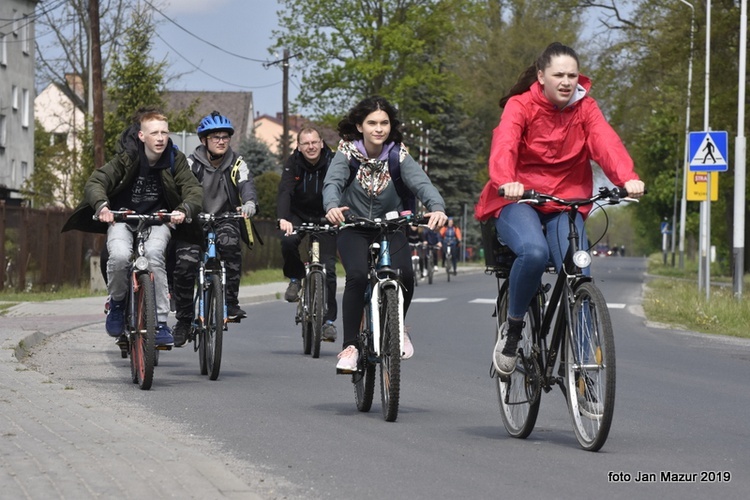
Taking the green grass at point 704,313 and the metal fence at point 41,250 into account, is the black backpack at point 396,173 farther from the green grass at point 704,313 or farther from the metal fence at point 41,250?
the metal fence at point 41,250

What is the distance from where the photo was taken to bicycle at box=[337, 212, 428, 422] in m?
7.79

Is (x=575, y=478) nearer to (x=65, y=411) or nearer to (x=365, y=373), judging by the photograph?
(x=365, y=373)

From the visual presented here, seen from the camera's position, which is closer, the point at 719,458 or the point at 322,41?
the point at 719,458

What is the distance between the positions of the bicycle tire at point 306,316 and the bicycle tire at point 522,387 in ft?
18.1

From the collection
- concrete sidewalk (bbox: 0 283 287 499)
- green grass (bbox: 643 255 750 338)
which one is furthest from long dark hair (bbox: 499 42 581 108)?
green grass (bbox: 643 255 750 338)

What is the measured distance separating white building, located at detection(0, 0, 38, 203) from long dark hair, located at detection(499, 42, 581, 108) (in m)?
49.2

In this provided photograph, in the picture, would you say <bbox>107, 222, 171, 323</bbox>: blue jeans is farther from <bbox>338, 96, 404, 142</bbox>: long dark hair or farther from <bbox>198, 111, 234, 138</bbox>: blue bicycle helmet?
<bbox>338, 96, 404, 142</bbox>: long dark hair

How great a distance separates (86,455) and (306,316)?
22.7ft

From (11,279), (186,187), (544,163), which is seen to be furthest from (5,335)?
(11,279)

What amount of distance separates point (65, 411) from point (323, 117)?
48.3 meters

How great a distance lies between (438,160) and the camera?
243 ft

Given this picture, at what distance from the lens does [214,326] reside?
10320 mm

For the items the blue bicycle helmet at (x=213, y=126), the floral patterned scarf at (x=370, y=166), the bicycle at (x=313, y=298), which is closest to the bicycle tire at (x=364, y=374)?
the floral patterned scarf at (x=370, y=166)

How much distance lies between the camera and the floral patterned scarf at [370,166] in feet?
27.6
